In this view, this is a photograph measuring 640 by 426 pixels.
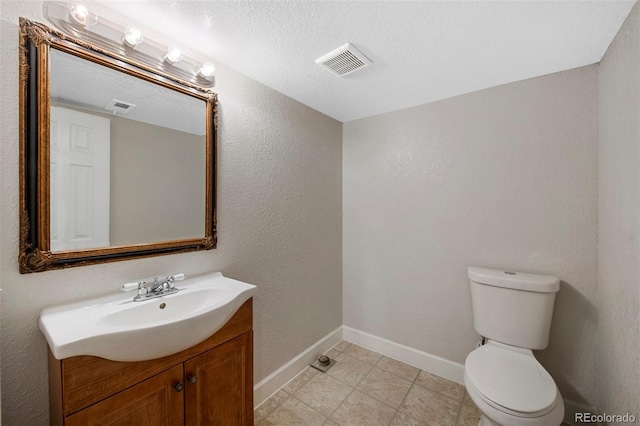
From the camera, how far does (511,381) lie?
4.34 feet

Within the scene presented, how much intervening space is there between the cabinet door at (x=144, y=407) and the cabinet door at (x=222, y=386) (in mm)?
49

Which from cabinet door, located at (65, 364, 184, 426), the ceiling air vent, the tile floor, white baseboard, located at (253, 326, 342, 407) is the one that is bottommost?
the tile floor

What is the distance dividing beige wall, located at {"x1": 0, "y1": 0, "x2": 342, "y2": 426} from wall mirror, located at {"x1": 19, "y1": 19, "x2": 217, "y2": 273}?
5cm

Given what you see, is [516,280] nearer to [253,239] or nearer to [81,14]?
[253,239]

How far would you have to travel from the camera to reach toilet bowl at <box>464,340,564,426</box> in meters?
1.15

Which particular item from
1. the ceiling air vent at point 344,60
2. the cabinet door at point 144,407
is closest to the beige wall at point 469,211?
the ceiling air vent at point 344,60

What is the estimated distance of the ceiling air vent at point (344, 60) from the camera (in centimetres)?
144

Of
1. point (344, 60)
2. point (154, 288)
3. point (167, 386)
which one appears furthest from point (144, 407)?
point (344, 60)

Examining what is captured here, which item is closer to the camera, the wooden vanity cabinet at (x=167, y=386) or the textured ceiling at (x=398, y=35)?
the wooden vanity cabinet at (x=167, y=386)

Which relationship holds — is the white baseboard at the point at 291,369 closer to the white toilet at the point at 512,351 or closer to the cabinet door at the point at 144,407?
the cabinet door at the point at 144,407

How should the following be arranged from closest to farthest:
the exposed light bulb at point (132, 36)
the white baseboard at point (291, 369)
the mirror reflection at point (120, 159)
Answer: the mirror reflection at point (120, 159)
the exposed light bulb at point (132, 36)
the white baseboard at point (291, 369)

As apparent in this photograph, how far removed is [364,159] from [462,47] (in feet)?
3.87

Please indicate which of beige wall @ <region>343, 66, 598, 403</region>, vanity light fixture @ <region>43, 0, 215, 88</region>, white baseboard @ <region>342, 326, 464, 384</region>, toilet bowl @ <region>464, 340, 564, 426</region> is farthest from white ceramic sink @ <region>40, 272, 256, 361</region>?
white baseboard @ <region>342, 326, 464, 384</region>

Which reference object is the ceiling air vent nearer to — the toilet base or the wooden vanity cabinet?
the wooden vanity cabinet
